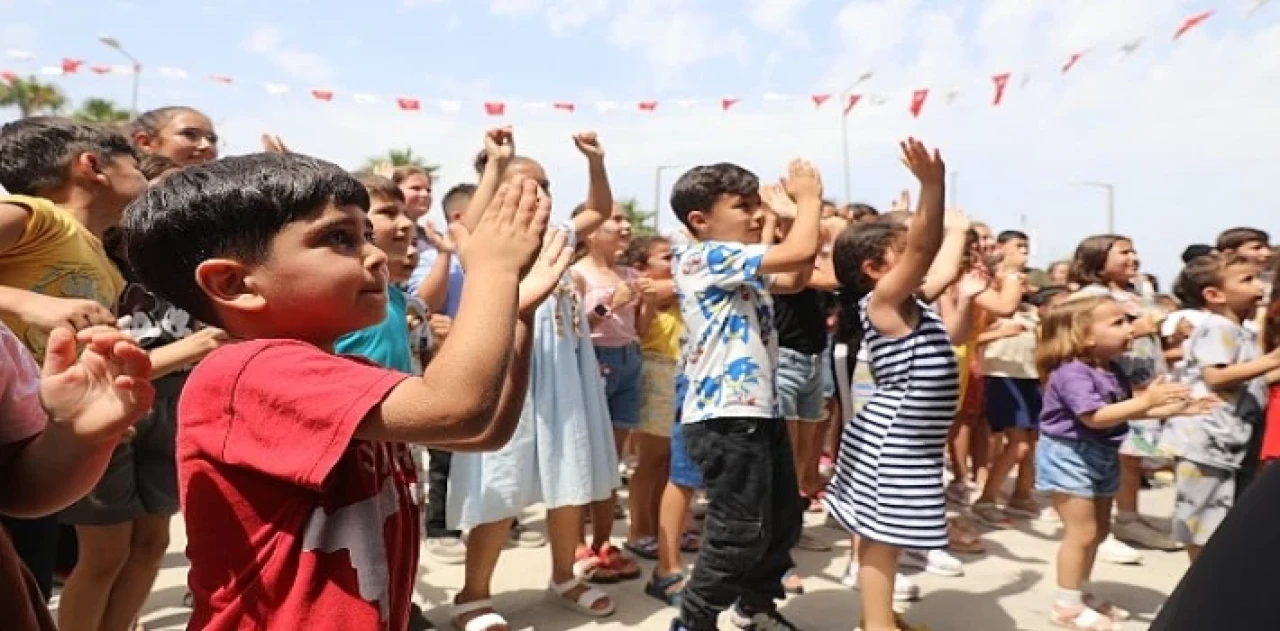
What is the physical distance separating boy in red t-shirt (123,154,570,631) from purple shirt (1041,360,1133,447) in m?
3.10

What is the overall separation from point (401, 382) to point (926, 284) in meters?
2.68

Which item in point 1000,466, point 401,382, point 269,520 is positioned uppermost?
point 401,382

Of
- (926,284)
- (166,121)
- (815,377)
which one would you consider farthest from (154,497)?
(815,377)

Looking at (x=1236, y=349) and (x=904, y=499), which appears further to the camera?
(x=1236, y=349)

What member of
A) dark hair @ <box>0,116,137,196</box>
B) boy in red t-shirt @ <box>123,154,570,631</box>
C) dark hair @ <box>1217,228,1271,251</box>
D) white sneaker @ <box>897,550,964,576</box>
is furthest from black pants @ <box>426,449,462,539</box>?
dark hair @ <box>1217,228,1271,251</box>

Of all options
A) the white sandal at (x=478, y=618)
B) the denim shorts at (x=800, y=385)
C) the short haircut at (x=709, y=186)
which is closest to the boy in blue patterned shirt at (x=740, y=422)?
the short haircut at (x=709, y=186)

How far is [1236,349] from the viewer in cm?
404

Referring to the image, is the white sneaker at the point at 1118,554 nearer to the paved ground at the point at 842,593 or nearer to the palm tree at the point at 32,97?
the paved ground at the point at 842,593

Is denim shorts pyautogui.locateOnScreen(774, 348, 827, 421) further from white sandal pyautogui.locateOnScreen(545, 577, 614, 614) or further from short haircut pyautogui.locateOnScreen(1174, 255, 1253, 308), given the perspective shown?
short haircut pyautogui.locateOnScreen(1174, 255, 1253, 308)

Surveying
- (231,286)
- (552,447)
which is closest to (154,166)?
(552,447)

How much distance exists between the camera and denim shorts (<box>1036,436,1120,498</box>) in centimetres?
381

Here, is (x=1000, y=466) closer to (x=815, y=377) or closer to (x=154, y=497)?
(x=815, y=377)

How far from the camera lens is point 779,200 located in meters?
3.77

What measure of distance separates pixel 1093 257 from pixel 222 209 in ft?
16.7
